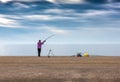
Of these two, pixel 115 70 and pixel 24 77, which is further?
pixel 115 70

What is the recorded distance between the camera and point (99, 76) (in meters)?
21.6

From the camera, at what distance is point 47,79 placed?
2081 centimetres

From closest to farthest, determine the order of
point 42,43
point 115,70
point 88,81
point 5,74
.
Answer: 1. point 88,81
2. point 5,74
3. point 115,70
4. point 42,43

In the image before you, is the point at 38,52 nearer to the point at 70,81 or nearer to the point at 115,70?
the point at 115,70

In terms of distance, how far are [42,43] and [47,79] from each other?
73.6 feet

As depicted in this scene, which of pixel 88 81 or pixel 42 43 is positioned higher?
pixel 42 43

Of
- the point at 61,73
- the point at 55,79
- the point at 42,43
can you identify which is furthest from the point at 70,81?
the point at 42,43

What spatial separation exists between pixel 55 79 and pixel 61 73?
1923 mm

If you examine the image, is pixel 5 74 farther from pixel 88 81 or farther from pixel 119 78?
pixel 119 78

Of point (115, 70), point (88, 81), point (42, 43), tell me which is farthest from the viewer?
point (42, 43)

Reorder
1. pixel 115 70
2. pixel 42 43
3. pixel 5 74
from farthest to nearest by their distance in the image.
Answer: pixel 42 43
pixel 115 70
pixel 5 74

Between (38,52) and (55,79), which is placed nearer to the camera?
(55,79)

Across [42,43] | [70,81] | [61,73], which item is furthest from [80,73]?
[42,43]

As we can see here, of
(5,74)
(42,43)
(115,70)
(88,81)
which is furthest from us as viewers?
(42,43)
